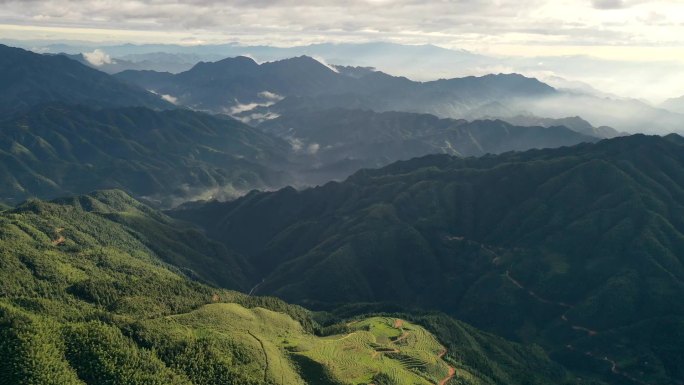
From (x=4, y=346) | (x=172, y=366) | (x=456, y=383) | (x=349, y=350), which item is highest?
(x=4, y=346)

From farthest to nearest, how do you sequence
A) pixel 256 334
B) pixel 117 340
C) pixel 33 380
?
pixel 256 334 → pixel 117 340 → pixel 33 380

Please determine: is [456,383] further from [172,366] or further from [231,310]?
[172,366]

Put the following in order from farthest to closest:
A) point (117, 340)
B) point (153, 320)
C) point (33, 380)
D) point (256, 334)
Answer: point (256, 334)
point (153, 320)
point (117, 340)
point (33, 380)

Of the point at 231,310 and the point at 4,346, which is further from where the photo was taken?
the point at 231,310

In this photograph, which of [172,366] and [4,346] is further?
[172,366]

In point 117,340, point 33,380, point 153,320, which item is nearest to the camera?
point 33,380

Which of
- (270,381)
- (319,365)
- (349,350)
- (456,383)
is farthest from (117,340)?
(456,383)

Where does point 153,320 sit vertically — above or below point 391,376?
above

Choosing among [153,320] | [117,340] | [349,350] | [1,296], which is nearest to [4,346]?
[117,340]

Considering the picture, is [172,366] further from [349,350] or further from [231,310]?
[349,350]
